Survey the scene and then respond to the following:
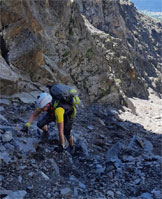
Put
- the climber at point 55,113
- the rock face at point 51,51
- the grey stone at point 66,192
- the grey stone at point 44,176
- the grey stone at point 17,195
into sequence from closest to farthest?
the grey stone at point 17,195 < the grey stone at point 66,192 < the grey stone at point 44,176 < the climber at point 55,113 < the rock face at point 51,51

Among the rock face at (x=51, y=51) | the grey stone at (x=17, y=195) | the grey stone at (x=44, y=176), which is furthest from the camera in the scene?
the rock face at (x=51, y=51)

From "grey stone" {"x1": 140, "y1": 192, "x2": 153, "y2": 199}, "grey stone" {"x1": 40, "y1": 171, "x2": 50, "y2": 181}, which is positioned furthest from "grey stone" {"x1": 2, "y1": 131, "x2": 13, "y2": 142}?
"grey stone" {"x1": 140, "y1": 192, "x2": 153, "y2": 199}

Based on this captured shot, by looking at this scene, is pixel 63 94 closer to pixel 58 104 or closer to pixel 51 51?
pixel 58 104

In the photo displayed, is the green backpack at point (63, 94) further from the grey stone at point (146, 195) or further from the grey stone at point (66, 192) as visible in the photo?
the grey stone at point (146, 195)

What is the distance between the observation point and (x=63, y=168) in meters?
5.61

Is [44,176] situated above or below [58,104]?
below

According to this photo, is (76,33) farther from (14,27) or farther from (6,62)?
(6,62)

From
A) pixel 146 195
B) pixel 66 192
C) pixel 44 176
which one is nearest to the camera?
pixel 66 192

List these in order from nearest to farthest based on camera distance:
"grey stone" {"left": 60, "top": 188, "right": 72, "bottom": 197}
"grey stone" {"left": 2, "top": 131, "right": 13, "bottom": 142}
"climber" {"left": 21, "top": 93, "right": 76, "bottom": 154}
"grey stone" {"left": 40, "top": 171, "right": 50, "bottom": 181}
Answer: "grey stone" {"left": 60, "top": 188, "right": 72, "bottom": 197}
"grey stone" {"left": 40, "top": 171, "right": 50, "bottom": 181}
"climber" {"left": 21, "top": 93, "right": 76, "bottom": 154}
"grey stone" {"left": 2, "top": 131, "right": 13, "bottom": 142}

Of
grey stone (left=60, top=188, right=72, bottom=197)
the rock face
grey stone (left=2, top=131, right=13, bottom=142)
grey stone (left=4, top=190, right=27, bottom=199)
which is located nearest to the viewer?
grey stone (left=4, top=190, right=27, bottom=199)

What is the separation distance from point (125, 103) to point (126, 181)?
44.4 feet

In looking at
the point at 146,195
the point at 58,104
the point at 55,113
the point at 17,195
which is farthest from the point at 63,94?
the point at 146,195

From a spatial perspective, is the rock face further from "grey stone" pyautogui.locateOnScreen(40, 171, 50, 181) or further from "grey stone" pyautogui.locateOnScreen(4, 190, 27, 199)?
"grey stone" pyautogui.locateOnScreen(4, 190, 27, 199)

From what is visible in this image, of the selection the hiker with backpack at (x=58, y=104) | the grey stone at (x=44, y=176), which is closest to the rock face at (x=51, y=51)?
the hiker with backpack at (x=58, y=104)
